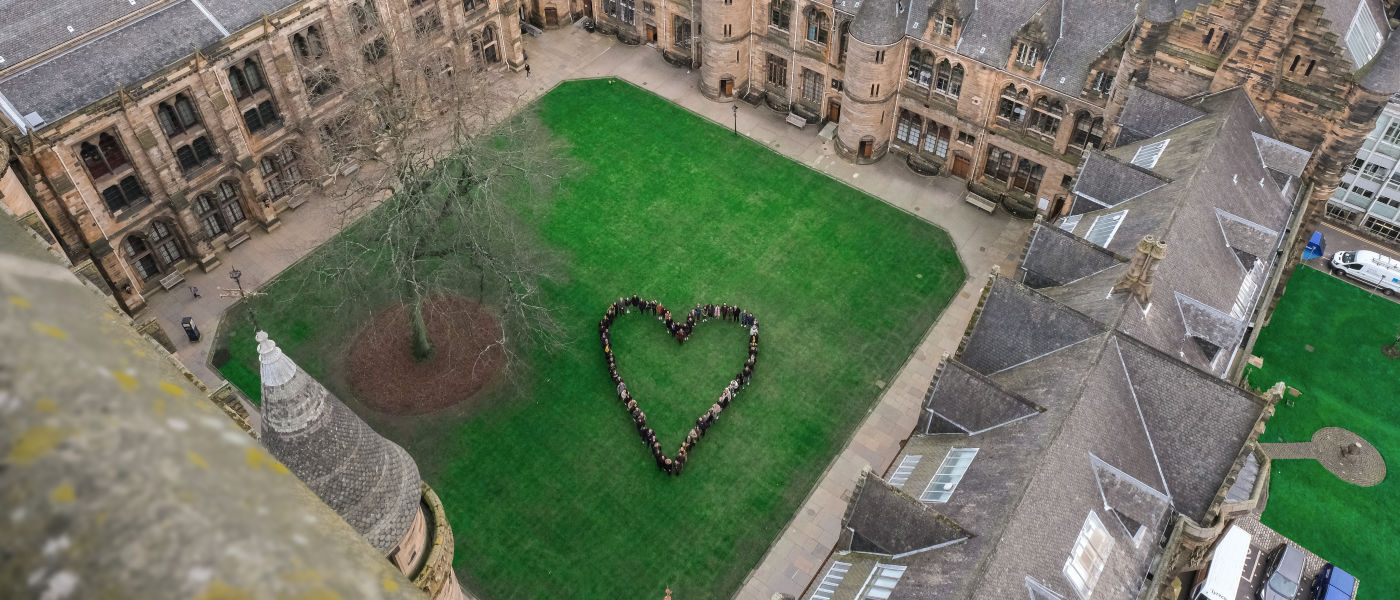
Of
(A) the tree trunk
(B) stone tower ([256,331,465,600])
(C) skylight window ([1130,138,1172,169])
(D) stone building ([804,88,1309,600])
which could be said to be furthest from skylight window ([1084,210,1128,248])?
(A) the tree trunk

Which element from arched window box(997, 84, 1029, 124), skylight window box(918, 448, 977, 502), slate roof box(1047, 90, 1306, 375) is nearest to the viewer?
skylight window box(918, 448, 977, 502)

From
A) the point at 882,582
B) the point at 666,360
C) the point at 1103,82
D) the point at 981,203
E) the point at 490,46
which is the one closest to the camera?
the point at 882,582

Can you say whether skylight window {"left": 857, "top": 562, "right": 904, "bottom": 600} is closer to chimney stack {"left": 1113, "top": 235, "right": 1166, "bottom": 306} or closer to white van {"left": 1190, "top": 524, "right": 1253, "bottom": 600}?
chimney stack {"left": 1113, "top": 235, "right": 1166, "bottom": 306}

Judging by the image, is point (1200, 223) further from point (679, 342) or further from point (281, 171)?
point (281, 171)

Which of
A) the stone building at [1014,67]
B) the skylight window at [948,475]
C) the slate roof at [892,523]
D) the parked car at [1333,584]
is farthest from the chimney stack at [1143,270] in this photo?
the parked car at [1333,584]

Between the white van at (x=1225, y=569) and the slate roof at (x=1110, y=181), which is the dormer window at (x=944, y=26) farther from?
the white van at (x=1225, y=569)

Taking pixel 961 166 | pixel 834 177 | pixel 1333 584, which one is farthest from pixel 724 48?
pixel 1333 584
